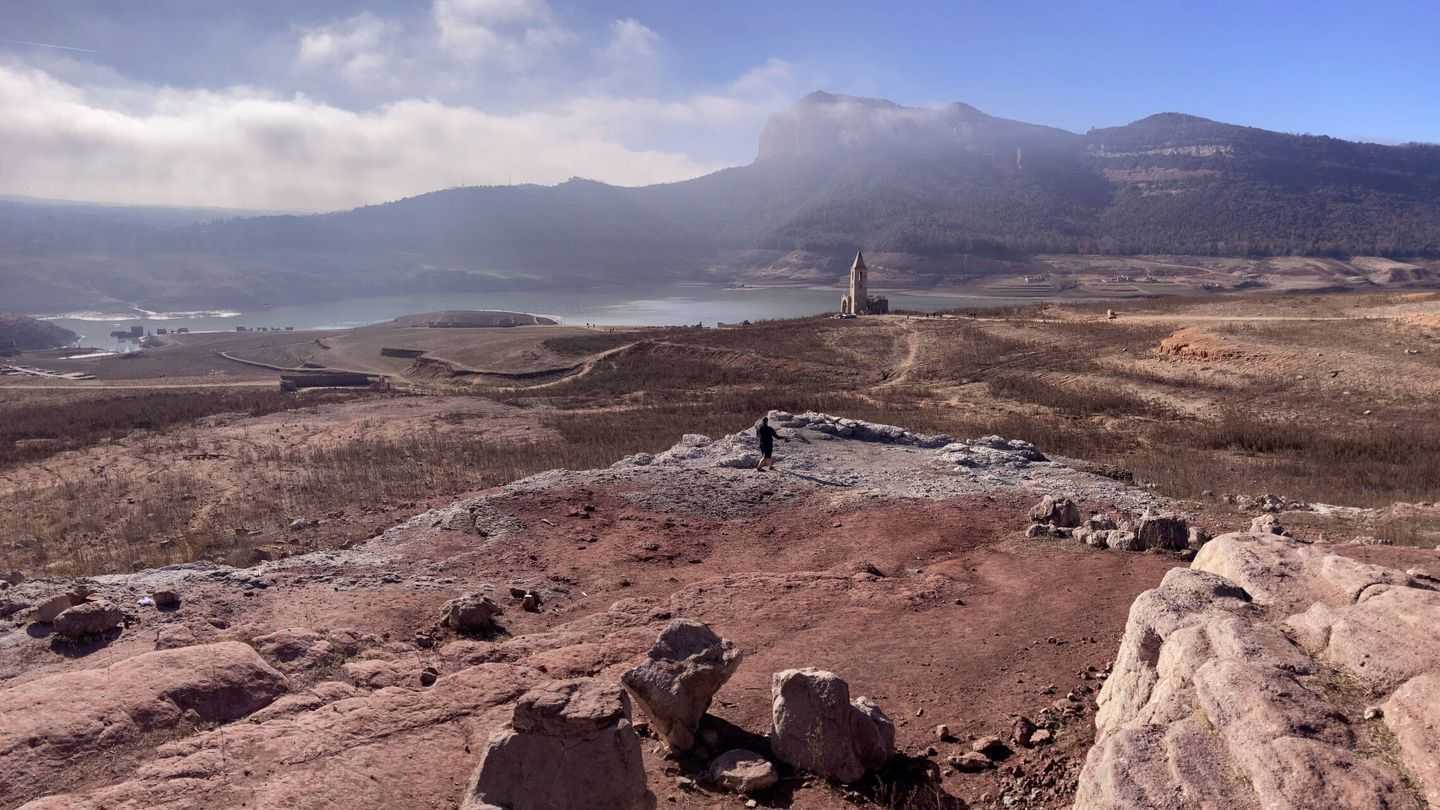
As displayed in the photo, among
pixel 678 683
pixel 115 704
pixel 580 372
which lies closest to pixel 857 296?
pixel 580 372

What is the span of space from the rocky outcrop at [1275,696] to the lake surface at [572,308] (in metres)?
77.1

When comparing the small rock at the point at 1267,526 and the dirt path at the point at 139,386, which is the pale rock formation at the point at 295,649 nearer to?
the small rock at the point at 1267,526

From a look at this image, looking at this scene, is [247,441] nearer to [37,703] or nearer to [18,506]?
[18,506]

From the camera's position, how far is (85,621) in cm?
731

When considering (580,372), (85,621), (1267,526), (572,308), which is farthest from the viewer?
(572,308)

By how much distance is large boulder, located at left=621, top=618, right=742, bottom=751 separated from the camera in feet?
18.5

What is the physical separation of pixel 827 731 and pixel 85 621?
21.6ft

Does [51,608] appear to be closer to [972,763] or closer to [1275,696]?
[972,763]

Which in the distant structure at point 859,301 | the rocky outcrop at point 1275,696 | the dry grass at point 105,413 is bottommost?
the dry grass at point 105,413

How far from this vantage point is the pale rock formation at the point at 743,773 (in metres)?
5.30

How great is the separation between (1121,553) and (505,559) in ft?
24.8

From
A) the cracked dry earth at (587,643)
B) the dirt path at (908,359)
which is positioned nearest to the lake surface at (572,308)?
the dirt path at (908,359)

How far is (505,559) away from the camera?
1059 cm

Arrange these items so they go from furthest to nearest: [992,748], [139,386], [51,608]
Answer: [139,386]
[51,608]
[992,748]
